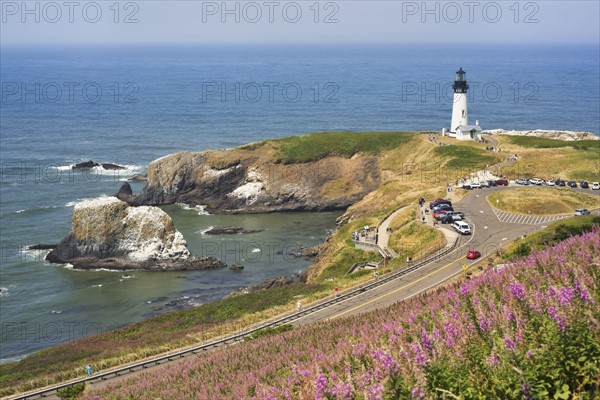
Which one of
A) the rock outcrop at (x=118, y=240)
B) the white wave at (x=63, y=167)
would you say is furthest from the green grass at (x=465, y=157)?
the white wave at (x=63, y=167)

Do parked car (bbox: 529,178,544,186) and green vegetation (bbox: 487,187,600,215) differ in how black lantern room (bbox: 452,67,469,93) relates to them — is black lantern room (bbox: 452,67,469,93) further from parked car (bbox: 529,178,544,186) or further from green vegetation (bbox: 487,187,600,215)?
green vegetation (bbox: 487,187,600,215)

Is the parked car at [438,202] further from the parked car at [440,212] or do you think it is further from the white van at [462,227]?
the white van at [462,227]

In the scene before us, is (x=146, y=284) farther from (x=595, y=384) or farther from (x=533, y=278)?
(x=595, y=384)

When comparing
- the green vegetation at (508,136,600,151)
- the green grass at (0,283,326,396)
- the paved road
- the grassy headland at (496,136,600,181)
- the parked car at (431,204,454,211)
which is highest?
the green vegetation at (508,136,600,151)

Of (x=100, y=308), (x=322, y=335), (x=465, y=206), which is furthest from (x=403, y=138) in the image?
(x=322, y=335)

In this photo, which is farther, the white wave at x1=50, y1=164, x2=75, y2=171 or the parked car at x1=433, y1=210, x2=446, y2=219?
the white wave at x1=50, y1=164, x2=75, y2=171

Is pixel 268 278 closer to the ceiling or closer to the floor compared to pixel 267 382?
closer to the floor

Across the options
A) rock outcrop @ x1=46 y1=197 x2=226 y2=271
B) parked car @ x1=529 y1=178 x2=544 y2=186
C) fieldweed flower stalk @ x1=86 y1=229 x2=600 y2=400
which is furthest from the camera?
parked car @ x1=529 y1=178 x2=544 y2=186

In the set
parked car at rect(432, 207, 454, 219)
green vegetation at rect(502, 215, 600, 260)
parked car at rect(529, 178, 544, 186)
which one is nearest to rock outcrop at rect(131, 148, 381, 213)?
parked car at rect(529, 178, 544, 186)
